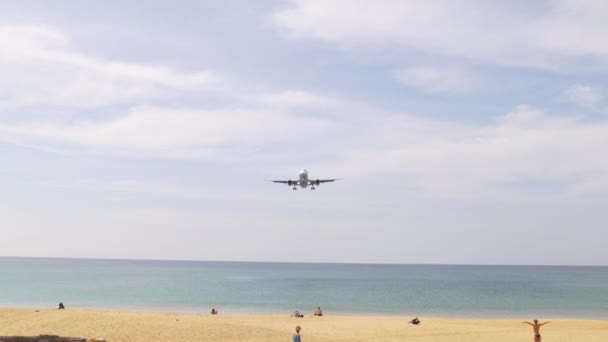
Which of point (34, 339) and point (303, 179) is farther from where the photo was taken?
point (303, 179)

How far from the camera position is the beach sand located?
3344cm

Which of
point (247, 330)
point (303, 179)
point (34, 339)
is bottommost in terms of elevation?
point (247, 330)

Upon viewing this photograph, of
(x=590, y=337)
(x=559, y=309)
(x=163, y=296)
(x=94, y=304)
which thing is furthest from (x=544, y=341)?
(x=163, y=296)

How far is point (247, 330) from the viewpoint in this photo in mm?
35562

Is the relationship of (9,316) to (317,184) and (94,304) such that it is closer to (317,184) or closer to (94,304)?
(317,184)

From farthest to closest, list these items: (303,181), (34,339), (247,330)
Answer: (303,181) < (247,330) < (34,339)

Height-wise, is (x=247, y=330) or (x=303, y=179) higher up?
(x=303, y=179)

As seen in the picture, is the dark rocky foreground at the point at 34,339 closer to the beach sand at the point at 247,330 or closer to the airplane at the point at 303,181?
the beach sand at the point at 247,330

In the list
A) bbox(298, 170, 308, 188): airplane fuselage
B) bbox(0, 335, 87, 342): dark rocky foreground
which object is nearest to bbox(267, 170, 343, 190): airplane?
bbox(298, 170, 308, 188): airplane fuselage

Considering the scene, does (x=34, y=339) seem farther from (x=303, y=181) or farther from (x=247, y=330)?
(x=303, y=181)

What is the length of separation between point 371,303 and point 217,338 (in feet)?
177

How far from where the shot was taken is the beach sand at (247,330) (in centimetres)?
3344

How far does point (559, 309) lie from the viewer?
255 ft

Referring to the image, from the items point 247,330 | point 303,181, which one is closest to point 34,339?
point 247,330
